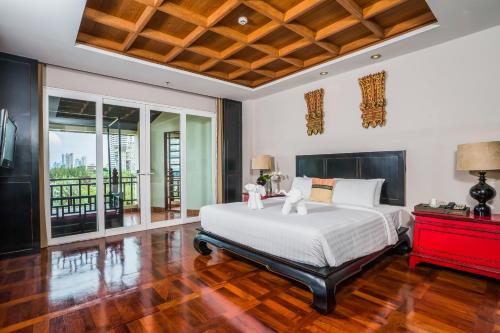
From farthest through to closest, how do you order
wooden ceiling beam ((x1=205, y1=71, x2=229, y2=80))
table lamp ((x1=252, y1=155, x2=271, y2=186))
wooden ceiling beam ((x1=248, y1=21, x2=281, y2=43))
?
table lamp ((x1=252, y1=155, x2=271, y2=186)) → wooden ceiling beam ((x1=205, y1=71, x2=229, y2=80)) → wooden ceiling beam ((x1=248, y1=21, x2=281, y2=43))

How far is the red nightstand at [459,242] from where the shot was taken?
2391mm

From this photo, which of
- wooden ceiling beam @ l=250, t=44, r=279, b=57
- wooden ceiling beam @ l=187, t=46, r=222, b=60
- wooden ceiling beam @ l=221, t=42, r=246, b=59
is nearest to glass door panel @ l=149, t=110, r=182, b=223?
wooden ceiling beam @ l=187, t=46, r=222, b=60

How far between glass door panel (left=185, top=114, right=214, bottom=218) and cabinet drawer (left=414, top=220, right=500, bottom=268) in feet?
12.3

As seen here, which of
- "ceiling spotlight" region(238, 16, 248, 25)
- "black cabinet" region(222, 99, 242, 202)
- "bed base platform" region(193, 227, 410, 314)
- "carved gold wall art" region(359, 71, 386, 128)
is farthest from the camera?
"black cabinet" region(222, 99, 242, 202)

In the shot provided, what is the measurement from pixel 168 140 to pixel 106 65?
164 centimetres

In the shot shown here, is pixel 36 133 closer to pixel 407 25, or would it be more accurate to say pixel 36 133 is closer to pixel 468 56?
pixel 407 25

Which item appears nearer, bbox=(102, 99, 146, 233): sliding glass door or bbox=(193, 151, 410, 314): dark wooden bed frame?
bbox=(193, 151, 410, 314): dark wooden bed frame

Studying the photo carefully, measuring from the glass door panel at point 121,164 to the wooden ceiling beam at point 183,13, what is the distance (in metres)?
2.23

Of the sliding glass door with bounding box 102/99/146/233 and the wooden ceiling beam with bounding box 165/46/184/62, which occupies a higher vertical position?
the wooden ceiling beam with bounding box 165/46/184/62

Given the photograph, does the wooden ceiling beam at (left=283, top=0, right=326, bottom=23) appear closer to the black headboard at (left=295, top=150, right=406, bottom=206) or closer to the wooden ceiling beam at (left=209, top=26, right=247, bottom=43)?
the wooden ceiling beam at (left=209, top=26, right=247, bottom=43)

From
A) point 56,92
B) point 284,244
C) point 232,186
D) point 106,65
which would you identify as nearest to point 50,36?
point 106,65

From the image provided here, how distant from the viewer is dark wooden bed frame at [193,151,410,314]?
2.00 metres

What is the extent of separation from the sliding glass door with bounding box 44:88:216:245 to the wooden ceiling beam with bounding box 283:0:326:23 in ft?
9.38

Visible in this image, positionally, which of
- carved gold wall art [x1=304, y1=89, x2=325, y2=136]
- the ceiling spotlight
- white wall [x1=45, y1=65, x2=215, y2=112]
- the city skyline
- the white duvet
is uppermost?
A: the ceiling spotlight
